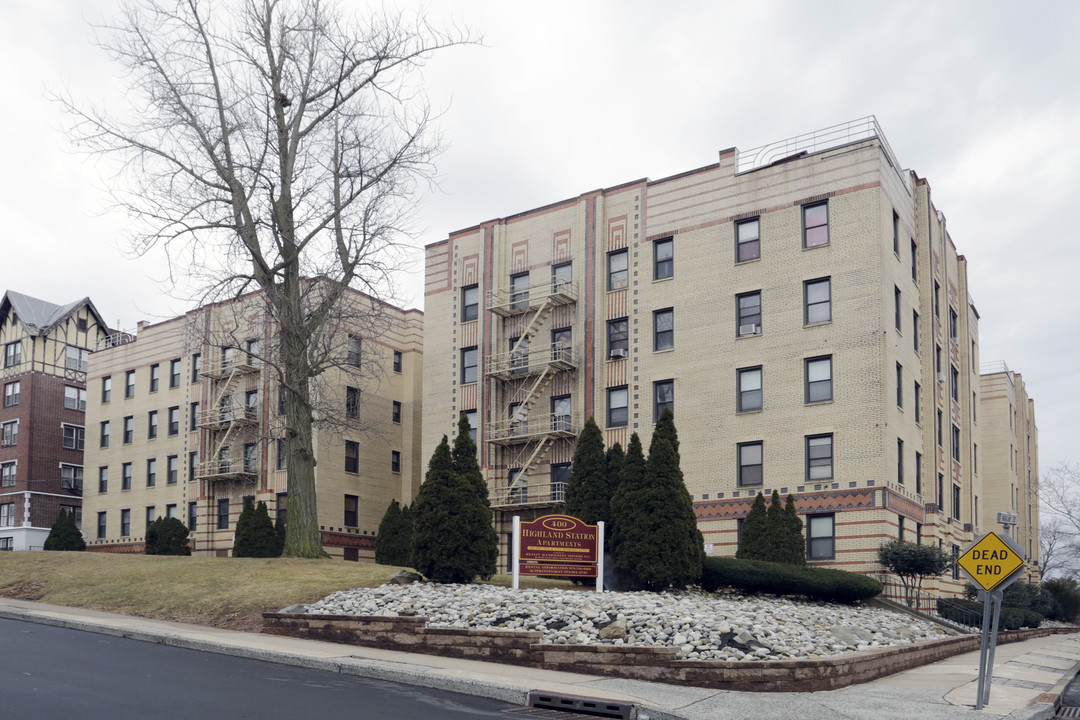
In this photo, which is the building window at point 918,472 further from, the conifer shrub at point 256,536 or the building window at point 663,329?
the conifer shrub at point 256,536

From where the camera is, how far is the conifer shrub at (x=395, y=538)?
4222 centimetres

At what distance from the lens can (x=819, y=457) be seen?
33.9 m

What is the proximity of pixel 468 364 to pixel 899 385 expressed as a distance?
55.6 ft

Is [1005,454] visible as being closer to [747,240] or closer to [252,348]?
[747,240]

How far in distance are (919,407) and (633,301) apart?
35.7 feet

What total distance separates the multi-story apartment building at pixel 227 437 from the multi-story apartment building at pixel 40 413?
150 inches

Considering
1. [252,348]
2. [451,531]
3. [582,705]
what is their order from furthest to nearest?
[252,348] → [451,531] → [582,705]

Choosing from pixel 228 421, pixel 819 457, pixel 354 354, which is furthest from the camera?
pixel 228 421

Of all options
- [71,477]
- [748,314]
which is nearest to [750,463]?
[748,314]

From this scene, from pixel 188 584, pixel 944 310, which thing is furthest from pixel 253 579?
pixel 944 310

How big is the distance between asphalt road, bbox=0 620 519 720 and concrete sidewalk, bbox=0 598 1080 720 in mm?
388

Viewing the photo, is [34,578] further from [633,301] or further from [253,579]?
[633,301]

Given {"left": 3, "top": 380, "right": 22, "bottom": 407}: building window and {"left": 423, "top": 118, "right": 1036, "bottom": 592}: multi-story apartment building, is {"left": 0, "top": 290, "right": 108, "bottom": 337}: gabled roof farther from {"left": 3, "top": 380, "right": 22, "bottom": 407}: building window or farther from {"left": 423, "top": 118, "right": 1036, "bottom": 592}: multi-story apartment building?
{"left": 423, "top": 118, "right": 1036, "bottom": 592}: multi-story apartment building

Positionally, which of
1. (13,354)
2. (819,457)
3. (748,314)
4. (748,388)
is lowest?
(819,457)
